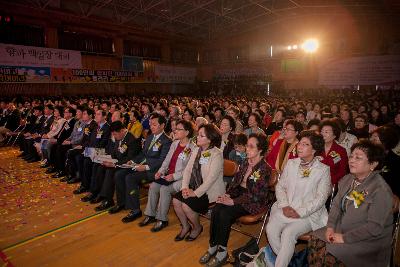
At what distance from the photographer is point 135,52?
824 inches

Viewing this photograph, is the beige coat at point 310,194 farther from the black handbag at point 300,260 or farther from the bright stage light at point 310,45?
the bright stage light at point 310,45

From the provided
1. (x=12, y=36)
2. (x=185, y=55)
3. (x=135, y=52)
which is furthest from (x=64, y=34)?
(x=185, y=55)

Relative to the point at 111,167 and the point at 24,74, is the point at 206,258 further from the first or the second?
the point at 24,74

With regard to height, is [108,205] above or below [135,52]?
below

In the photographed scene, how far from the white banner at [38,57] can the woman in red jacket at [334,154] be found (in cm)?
1471

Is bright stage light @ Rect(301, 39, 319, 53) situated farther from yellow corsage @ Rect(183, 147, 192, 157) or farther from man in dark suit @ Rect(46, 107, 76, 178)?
yellow corsage @ Rect(183, 147, 192, 157)

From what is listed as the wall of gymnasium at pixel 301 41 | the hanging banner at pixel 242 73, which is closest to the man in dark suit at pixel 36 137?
the wall of gymnasium at pixel 301 41

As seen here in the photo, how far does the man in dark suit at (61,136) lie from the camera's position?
6223 millimetres

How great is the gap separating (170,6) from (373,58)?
12.5 metres

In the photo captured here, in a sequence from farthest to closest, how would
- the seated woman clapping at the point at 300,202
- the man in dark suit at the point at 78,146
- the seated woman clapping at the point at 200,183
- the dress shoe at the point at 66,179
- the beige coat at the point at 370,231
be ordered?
the dress shoe at the point at 66,179 → the man in dark suit at the point at 78,146 → the seated woman clapping at the point at 200,183 → the seated woman clapping at the point at 300,202 → the beige coat at the point at 370,231

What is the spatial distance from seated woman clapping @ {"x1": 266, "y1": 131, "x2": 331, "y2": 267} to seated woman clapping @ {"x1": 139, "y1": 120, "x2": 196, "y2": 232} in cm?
147

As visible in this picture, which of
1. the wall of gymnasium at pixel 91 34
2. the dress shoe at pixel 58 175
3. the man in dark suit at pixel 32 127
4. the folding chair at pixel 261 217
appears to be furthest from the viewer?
the wall of gymnasium at pixel 91 34

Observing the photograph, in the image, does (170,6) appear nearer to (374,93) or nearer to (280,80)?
(280,80)

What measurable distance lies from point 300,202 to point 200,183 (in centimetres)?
124
